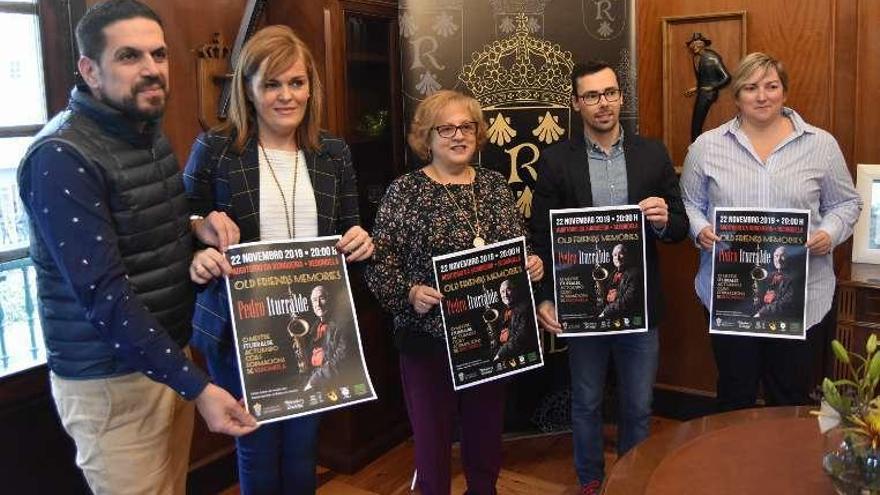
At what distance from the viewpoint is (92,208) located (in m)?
1.57

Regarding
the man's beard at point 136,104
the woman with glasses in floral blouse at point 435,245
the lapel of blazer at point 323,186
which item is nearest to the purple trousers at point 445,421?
the woman with glasses in floral blouse at point 435,245

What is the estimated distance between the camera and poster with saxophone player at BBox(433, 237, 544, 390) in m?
2.22

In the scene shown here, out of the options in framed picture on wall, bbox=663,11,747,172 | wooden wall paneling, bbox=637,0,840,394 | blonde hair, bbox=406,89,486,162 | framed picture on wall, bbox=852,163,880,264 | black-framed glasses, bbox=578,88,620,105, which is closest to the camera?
blonde hair, bbox=406,89,486,162

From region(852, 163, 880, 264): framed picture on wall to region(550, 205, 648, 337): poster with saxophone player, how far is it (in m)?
1.09

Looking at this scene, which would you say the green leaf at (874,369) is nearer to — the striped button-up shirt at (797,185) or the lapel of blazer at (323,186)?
the striped button-up shirt at (797,185)

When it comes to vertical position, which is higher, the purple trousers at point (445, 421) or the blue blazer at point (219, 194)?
the blue blazer at point (219, 194)

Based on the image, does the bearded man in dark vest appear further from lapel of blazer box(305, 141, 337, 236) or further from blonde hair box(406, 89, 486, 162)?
blonde hair box(406, 89, 486, 162)

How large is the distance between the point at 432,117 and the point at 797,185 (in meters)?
1.18

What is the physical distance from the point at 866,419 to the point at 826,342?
6.27 feet

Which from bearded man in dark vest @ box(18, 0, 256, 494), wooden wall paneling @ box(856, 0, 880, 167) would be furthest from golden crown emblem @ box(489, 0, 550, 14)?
bearded man in dark vest @ box(18, 0, 256, 494)

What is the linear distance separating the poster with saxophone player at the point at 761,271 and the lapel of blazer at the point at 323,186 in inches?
47.2

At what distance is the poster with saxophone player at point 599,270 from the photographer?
7.84ft

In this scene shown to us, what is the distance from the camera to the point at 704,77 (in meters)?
3.27

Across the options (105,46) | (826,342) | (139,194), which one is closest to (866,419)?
(139,194)
